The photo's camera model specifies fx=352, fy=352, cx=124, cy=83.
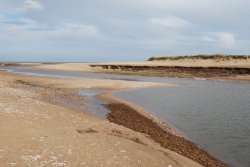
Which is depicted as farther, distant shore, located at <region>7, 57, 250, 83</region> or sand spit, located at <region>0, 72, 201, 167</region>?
distant shore, located at <region>7, 57, 250, 83</region>

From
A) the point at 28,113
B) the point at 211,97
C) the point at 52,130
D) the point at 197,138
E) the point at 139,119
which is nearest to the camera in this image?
the point at 52,130

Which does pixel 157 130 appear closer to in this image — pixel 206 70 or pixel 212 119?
pixel 212 119

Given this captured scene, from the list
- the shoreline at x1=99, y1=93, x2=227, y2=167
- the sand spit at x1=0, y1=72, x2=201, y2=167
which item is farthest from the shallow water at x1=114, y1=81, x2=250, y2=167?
the sand spit at x1=0, y1=72, x2=201, y2=167

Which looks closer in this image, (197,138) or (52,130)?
(52,130)

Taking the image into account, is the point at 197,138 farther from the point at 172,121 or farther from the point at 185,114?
the point at 185,114

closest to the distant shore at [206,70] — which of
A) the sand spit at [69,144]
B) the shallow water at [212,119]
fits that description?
the shallow water at [212,119]

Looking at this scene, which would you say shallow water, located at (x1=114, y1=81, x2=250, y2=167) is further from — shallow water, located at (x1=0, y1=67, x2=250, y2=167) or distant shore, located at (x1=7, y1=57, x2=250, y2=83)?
distant shore, located at (x1=7, y1=57, x2=250, y2=83)

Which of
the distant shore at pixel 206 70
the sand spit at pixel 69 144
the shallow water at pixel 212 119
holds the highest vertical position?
the distant shore at pixel 206 70

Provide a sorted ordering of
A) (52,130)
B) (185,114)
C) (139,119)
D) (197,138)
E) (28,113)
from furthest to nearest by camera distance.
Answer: (185,114), (139,119), (197,138), (28,113), (52,130)

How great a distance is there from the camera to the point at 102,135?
15.9 metres

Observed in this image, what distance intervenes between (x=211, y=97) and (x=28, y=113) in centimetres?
2353

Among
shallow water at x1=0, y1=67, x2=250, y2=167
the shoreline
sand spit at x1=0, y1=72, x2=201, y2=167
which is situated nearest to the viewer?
sand spit at x1=0, y1=72, x2=201, y2=167

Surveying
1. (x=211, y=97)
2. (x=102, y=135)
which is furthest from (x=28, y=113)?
(x=211, y=97)

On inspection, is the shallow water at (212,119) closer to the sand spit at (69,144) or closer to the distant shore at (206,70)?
the sand spit at (69,144)
